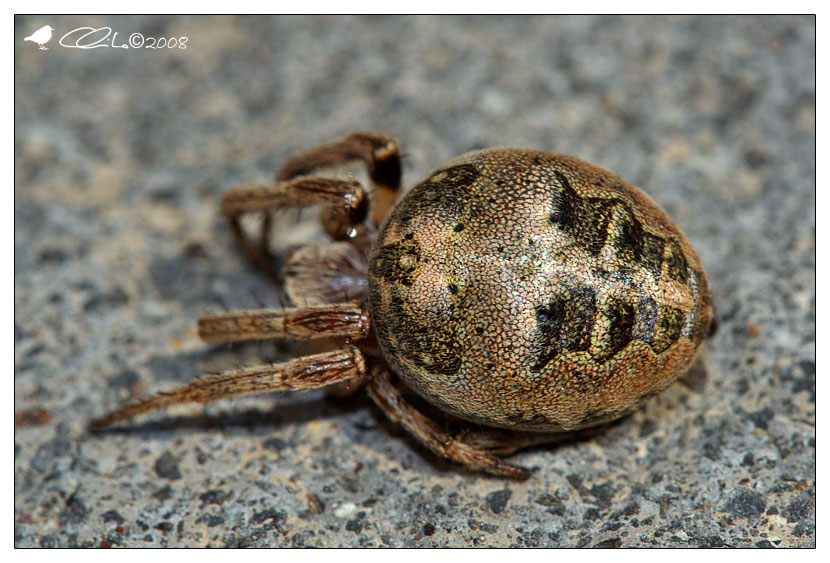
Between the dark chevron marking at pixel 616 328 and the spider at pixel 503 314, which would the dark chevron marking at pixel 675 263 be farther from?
the dark chevron marking at pixel 616 328

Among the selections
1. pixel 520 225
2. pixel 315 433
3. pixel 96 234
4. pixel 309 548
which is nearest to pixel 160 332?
pixel 96 234

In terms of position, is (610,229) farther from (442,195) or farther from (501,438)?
(501,438)

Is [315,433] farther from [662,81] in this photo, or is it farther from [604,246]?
[662,81]

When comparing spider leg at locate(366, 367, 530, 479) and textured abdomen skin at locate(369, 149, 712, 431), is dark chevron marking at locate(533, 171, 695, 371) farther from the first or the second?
spider leg at locate(366, 367, 530, 479)

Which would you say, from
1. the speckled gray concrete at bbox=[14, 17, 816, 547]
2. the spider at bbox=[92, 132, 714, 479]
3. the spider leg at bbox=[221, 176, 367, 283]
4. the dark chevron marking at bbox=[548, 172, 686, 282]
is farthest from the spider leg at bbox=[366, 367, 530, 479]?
the dark chevron marking at bbox=[548, 172, 686, 282]

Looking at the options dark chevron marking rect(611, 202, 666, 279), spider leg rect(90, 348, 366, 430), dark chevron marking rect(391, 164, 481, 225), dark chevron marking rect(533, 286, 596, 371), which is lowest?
spider leg rect(90, 348, 366, 430)

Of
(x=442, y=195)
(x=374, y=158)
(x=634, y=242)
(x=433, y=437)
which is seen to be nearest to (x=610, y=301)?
(x=634, y=242)

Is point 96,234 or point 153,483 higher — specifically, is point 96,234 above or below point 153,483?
above
